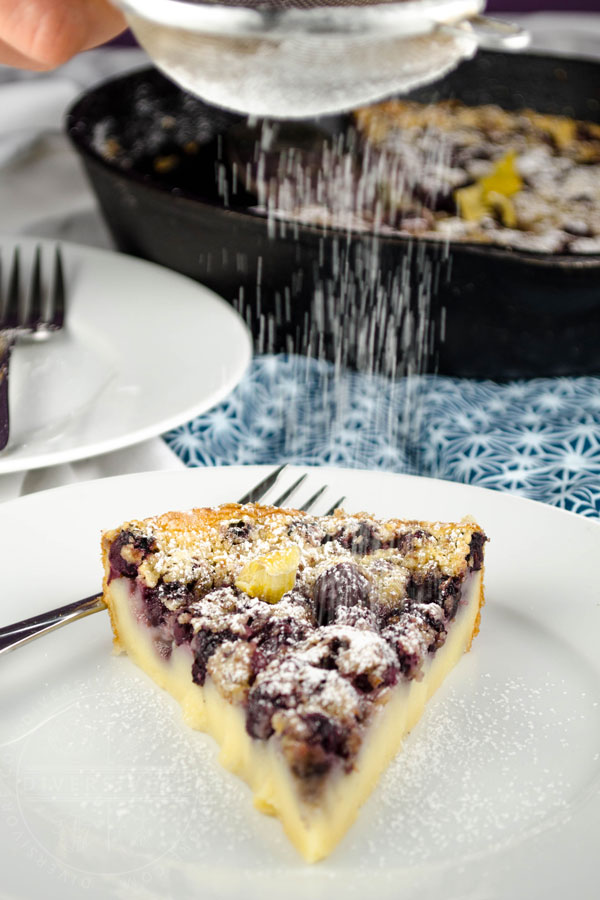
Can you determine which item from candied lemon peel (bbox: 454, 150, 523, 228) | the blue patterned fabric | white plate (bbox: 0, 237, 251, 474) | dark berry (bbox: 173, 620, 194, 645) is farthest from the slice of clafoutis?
candied lemon peel (bbox: 454, 150, 523, 228)

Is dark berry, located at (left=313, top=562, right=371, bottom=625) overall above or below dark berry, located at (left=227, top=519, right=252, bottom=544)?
above

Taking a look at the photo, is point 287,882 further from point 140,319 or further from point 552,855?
point 140,319

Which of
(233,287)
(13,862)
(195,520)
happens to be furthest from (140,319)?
(13,862)

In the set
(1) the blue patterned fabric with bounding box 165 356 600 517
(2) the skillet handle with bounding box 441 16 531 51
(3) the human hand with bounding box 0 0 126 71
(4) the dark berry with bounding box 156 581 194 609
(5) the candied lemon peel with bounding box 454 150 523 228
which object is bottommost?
(1) the blue patterned fabric with bounding box 165 356 600 517

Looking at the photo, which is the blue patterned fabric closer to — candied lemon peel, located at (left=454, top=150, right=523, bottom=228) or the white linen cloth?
candied lemon peel, located at (left=454, top=150, right=523, bottom=228)

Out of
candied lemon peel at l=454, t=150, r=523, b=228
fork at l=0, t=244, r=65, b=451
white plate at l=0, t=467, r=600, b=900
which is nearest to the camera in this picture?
white plate at l=0, t=467, r=600, b=900

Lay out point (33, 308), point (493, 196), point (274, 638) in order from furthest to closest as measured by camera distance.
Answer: point (493, 196) → point (33, 308) → point (274, 638)

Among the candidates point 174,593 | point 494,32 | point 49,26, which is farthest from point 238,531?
point 49,26

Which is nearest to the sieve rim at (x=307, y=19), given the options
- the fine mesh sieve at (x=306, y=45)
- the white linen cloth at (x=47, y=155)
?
the fine mesh sieve at (x=306, y=45)

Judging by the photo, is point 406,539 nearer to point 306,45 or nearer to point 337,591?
point 337,591
